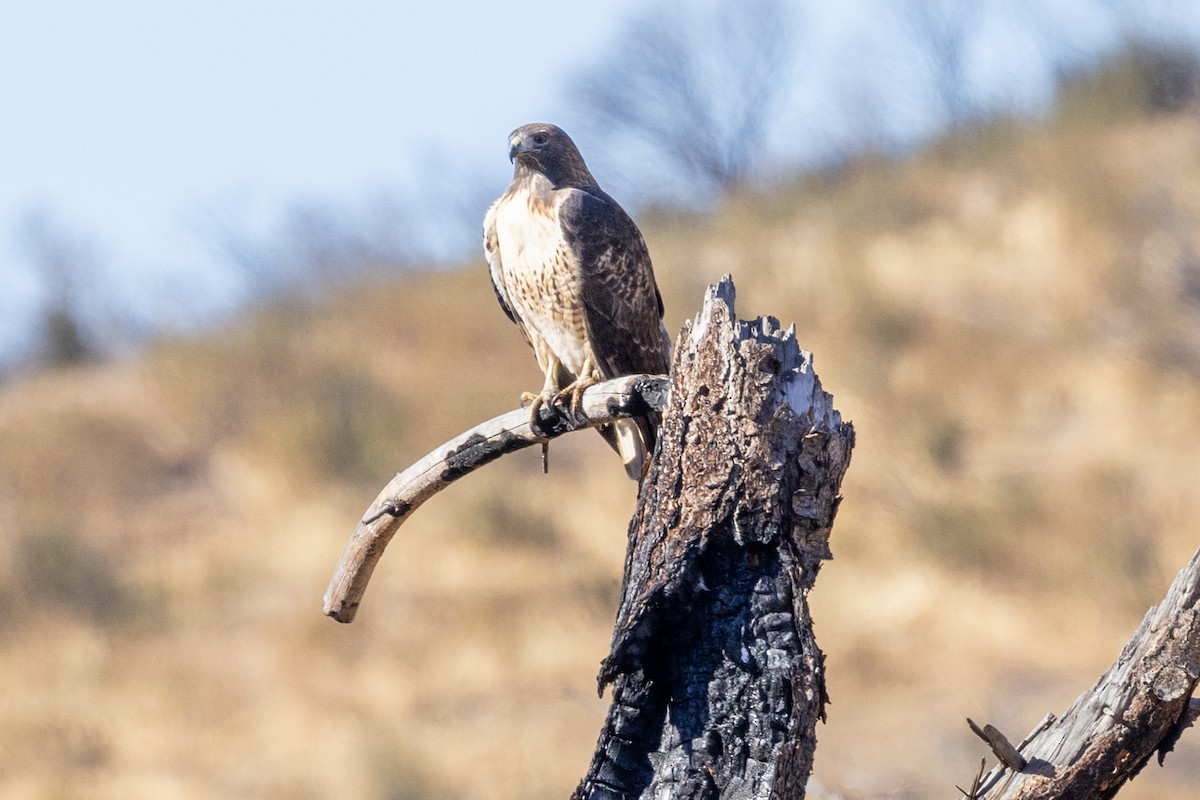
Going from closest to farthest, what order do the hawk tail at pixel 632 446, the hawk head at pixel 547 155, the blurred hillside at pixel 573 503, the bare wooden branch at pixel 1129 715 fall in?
the bare wooden branch at pixel 1129 715, the hawk tail at pixel 632 446, the hawk head at pixel 547 155, the blurred hillside at pixel 573 503

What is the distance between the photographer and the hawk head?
535cm

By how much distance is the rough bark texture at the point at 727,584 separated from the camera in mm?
2869

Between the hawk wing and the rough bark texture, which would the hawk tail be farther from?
the rough bark texture

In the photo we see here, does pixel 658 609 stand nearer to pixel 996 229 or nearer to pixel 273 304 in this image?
pixel 996 229

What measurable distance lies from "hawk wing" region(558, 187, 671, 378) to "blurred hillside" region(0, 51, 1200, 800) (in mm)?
3925

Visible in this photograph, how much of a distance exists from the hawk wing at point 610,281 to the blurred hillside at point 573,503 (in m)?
3.92

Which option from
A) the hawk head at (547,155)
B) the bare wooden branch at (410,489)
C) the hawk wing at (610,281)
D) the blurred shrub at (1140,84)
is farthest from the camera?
the blurred shrub at (1140,84)

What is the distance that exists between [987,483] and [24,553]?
9.35m

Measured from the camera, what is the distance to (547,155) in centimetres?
539

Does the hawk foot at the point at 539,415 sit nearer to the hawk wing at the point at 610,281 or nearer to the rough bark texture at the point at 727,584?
the hawk wing at the point at 610,281

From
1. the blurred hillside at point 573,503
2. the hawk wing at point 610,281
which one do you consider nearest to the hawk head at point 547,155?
the hawk wing at point 610,281

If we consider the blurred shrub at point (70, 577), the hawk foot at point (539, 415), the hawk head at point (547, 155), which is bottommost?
the hawk foot at point (539, 415)

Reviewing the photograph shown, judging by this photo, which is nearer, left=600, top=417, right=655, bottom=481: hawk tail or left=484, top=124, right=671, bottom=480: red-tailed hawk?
left=600, top=417, right=655, bottom=481: hawk tail

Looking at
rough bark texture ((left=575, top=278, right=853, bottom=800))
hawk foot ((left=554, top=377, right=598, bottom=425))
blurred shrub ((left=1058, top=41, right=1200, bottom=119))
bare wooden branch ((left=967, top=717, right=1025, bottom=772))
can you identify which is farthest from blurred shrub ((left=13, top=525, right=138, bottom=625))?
blurred shrub ((left=1058, top=41, right=1200, bottom=119))
